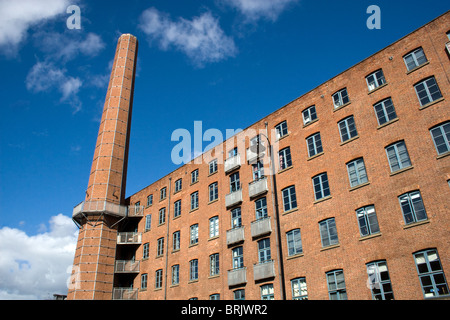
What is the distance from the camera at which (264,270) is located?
2277 cm

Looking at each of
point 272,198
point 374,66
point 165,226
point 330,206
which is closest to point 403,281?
point 330,206

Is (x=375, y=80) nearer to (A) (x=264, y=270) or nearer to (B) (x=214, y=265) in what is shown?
(A) (x=264, y=270)

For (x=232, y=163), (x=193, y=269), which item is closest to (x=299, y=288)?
(x=193, y=269)

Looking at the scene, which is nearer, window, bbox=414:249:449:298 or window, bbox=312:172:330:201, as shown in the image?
window, bbox=414:249:449:298

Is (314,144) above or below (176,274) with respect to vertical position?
above

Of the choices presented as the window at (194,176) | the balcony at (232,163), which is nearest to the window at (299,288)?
the balcony at (232,163)

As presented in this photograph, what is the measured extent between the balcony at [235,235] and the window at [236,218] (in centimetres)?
51

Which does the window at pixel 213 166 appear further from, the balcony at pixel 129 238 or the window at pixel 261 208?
the balcony at pixel 129 238

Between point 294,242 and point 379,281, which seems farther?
point 294,242

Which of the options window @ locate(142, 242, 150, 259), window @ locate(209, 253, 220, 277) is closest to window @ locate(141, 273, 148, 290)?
window @ locate(142, 242, 150, 259)

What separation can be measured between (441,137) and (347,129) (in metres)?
5.31

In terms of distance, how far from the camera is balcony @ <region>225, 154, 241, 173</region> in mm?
27734

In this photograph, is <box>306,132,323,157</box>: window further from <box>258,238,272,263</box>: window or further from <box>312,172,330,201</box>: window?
<box>258,238,272,263</box>: window

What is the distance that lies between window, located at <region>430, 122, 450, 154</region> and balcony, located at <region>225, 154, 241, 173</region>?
13532mm
